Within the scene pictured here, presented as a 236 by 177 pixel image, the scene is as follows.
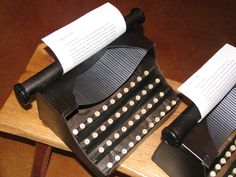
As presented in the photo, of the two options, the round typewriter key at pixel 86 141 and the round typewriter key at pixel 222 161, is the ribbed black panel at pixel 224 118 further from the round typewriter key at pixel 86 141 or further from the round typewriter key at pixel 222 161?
the round typewriter key at pixel 86 141

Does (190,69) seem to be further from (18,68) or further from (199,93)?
(199,93)

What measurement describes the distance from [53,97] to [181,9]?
64.8 inches

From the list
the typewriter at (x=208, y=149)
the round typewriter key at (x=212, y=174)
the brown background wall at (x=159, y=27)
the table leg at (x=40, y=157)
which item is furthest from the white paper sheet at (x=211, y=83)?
the brown background wall at (x=159, y=27)

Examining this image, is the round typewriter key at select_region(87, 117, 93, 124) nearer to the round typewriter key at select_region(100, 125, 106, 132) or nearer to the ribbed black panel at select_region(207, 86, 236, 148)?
the round typewriter key at select_region(100, 125, 106, 132)

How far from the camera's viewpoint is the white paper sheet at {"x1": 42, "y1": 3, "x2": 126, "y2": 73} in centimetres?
105

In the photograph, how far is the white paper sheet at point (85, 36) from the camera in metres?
1.05

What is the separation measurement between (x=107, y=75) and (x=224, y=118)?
393mm

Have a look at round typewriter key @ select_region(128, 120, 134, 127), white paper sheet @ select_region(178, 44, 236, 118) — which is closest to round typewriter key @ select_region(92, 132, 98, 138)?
round typewriter key @ select_region(128, 120, 134, 127)

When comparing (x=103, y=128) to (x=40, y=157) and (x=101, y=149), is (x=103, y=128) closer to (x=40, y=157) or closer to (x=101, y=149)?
(x=101, y=149)

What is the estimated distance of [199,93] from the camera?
40.2 inches

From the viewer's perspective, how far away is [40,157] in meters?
1.42

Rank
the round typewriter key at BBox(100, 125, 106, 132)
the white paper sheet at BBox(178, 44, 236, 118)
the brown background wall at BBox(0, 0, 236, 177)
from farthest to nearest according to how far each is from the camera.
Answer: the brown background wall at BBox(0, 0, 236, 177) < the round typewriter key at BBox(100, 125, 106, 132) < the white paper sheet at BBox(178, 44, 236, 118)

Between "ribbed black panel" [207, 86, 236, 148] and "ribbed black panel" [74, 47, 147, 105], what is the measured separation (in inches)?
11.8

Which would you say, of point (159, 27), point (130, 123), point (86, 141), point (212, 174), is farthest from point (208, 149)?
point (159, 27)
